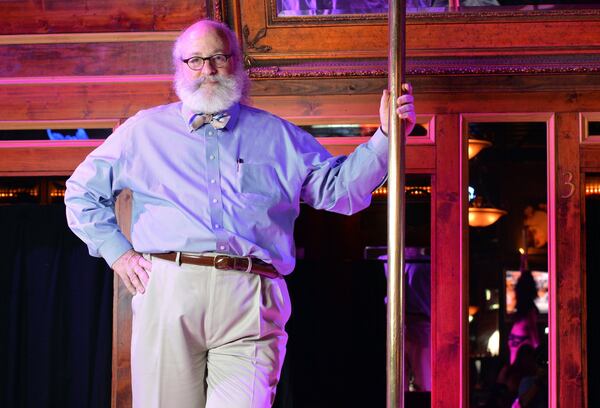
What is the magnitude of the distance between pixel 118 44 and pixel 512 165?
2205mm

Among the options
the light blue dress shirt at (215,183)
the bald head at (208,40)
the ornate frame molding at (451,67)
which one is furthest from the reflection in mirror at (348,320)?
the bald head at (208,40)

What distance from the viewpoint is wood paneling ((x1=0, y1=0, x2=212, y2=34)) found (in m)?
4.25

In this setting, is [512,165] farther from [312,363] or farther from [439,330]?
[312,363]

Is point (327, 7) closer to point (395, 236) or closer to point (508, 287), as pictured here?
point (395, 236)

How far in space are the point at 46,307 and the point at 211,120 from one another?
215 centimetres

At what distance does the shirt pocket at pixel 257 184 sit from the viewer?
8.48 ft


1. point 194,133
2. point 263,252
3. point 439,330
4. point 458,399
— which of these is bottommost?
point 458,399

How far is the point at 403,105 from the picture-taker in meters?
2.26

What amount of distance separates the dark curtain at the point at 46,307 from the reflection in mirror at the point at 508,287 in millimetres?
2165

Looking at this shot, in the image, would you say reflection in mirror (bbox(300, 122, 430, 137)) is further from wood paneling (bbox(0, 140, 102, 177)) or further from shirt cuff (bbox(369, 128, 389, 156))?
shirt cuff (bbox(369, 128, 389, 156))

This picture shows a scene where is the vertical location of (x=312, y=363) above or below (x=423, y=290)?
below

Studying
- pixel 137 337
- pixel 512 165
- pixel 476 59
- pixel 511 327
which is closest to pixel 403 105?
pixel 137 337

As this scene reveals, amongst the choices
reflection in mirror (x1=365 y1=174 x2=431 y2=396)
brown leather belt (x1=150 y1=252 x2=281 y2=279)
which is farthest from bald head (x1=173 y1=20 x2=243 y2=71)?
reflection in mirror (x1=365 y1=174 x2=431 y2=396)

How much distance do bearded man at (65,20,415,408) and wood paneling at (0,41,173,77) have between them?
1.51 metres
